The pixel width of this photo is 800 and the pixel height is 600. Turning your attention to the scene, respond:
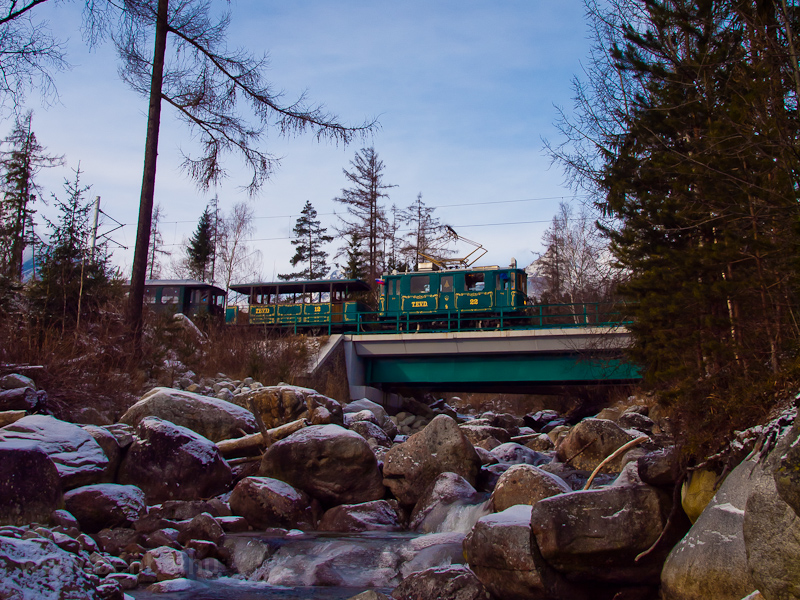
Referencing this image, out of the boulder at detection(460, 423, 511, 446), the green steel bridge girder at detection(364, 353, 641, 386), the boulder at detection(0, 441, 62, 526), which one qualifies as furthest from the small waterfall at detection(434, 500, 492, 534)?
the green steel bridge girder at detection(364, 353, 641, 386)

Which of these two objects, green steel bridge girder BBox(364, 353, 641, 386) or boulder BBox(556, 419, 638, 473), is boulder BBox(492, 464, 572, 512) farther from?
green steel bridge girder BBox(364, 353, 641, 386)

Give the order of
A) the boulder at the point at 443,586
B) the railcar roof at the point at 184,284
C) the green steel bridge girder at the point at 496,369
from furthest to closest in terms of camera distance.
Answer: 1. the railcar roof at the point at 184,284
2. the green steel bridge girder at the point at 496,369
3. the boulder at the point at 443,586

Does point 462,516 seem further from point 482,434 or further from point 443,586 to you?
point 482,434

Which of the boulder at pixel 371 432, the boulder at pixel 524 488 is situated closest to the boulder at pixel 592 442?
the boulder at pixel 371 432

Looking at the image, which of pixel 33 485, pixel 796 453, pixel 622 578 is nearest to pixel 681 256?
pixel 622 578

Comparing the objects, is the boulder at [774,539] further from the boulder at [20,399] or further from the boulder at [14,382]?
the boulder at [14,382]

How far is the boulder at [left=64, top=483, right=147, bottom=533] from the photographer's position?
7.11 meters

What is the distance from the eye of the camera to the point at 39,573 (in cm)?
419

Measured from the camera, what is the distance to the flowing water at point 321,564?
5.98 m

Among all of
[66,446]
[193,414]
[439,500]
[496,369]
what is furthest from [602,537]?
[496,369]

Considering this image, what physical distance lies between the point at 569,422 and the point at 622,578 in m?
16.7

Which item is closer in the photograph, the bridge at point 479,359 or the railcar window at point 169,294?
the bridge at point 479,359

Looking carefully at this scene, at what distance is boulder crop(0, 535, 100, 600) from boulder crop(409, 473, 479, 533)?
4872 millimetres

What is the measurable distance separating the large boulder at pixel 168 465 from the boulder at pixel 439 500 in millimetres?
2983
